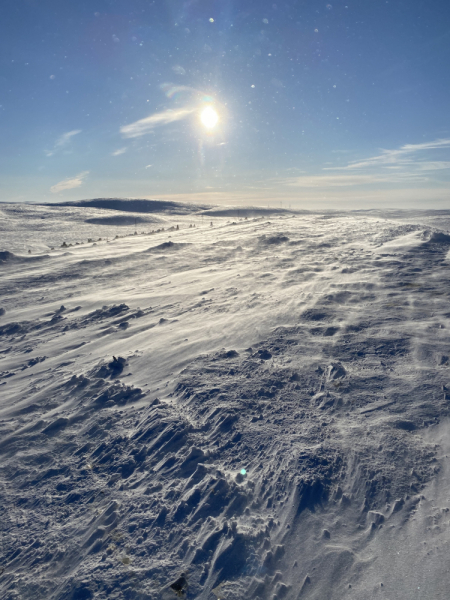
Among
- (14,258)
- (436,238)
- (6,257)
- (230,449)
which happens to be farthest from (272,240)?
(230,449)

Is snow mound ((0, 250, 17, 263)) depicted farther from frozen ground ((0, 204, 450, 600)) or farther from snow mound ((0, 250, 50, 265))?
frozen ground ((0, 204, 450, 600))

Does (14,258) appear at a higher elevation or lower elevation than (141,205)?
lower

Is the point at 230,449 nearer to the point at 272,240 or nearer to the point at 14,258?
the point at 272,240

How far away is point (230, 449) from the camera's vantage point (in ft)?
9.74

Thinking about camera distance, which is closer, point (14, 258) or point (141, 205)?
point (14, 258)

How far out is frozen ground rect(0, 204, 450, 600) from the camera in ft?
7.09

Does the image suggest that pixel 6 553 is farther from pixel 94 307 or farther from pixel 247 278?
pixel 247 278

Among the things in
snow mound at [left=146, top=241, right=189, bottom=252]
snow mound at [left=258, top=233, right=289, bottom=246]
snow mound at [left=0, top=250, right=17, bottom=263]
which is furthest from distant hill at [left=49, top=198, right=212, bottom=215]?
snow mound at [left=0, top=250, right=17, bottom=263]

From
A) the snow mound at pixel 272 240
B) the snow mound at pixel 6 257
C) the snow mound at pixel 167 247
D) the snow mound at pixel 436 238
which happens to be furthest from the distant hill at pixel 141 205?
the snow mound at pixel 436 238

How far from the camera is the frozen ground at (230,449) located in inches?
85.1

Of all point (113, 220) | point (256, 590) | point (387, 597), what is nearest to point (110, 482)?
point (256, 590)

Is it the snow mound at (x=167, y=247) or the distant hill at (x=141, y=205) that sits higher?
the distant hill at (x=141, y=205)

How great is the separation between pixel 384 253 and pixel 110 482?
8.39 m

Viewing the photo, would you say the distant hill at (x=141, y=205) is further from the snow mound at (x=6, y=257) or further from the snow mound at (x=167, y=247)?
the snow mound at (x=6, y=257)
